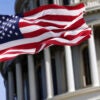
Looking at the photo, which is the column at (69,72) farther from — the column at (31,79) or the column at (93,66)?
the column at (31,79)

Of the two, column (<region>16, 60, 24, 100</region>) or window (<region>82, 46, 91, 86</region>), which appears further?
column (<region>16, 60, 24, 100</region>)

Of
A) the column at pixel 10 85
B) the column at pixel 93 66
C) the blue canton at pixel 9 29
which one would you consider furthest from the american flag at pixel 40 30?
the column at pixel 10 85

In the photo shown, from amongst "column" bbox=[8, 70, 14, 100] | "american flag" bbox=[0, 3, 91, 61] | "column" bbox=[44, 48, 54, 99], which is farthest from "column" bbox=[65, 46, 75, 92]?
"american flag" bbox=[0, 3, 91, 61]

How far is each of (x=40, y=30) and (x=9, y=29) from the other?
1844mm

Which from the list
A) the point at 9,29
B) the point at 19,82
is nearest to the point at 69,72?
the point at 19,82

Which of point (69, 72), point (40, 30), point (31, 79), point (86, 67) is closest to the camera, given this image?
point (40, 30)

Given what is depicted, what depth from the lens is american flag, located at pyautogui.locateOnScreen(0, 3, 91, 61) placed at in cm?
2866

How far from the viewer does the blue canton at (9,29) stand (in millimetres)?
28531

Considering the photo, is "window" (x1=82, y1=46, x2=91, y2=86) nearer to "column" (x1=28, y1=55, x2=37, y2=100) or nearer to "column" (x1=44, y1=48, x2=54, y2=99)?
"column" (x1=44, y1=48, x2=54, y2=99)

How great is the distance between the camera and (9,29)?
28.7 metres

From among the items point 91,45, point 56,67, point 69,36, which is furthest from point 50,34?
point 56,67

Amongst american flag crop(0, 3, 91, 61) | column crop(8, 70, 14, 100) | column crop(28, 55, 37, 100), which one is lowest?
column crop(8, 70, 14, 100)

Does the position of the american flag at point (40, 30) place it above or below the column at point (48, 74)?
above

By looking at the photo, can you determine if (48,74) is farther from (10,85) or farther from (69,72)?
(10,85)
